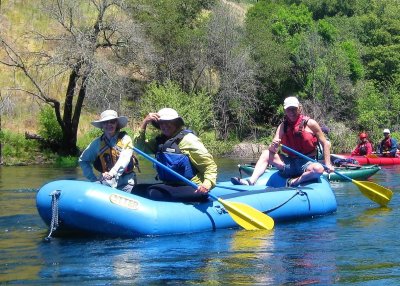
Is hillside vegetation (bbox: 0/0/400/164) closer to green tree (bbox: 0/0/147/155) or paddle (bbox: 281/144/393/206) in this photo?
green tree (bbox: 0/0/147/155)

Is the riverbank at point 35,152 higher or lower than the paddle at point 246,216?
lower

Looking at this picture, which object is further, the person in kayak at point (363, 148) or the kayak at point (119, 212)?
the person in kayak at point (363, 148)

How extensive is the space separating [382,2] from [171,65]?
18660mm

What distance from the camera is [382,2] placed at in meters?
45.5

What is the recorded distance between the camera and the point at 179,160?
811 centimetres

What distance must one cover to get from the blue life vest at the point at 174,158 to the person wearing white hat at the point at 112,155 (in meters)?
0.32

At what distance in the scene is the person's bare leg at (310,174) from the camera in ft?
32.8

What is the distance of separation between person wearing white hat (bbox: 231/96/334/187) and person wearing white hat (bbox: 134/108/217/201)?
1.85 metres

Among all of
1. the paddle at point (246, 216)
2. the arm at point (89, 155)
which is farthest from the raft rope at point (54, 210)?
the paddle at point (246, 216)

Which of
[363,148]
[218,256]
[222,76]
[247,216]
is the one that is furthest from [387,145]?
[218,256]

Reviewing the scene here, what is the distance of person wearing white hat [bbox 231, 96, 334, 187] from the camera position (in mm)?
9875

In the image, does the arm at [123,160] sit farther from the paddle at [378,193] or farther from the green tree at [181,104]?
the green tree at [181,104]

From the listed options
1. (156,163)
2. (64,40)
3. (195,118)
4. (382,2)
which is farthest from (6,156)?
(382,2)

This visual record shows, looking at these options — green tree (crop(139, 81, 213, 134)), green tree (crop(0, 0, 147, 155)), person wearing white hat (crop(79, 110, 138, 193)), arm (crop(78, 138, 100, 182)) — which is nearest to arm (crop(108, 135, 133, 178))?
person wearing white hat (crop(79, 110, 138, 193))
